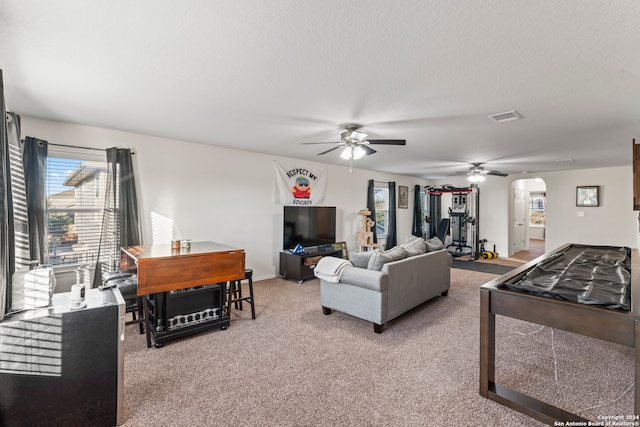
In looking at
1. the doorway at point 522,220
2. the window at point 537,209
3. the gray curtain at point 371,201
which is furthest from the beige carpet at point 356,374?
the window at point 537,209

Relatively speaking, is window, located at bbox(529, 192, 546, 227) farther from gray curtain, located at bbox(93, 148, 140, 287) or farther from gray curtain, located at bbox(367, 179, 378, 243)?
gray curtain, located at bbox(93, 148, 140, 287)

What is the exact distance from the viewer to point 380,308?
3.08 meters

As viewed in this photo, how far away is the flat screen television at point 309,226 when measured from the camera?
5.54 meters

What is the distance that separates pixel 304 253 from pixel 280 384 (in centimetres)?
319

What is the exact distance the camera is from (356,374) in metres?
2.38

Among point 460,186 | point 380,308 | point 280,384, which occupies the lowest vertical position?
point 280,384

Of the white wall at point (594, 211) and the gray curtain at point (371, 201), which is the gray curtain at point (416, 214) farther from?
the white wall at point (594, 211)

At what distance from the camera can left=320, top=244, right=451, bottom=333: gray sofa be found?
313 cm

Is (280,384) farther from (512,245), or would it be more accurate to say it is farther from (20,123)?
(512,245)

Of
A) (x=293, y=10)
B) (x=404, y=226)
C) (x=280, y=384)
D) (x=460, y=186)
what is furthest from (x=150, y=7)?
(x=460, y=186)

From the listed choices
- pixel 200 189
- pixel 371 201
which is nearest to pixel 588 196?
pixel 371 201

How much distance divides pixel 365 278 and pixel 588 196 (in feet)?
23.4

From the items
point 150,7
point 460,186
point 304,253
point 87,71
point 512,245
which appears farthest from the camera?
point 460,186

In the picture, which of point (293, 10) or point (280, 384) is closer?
point (293, 10)
